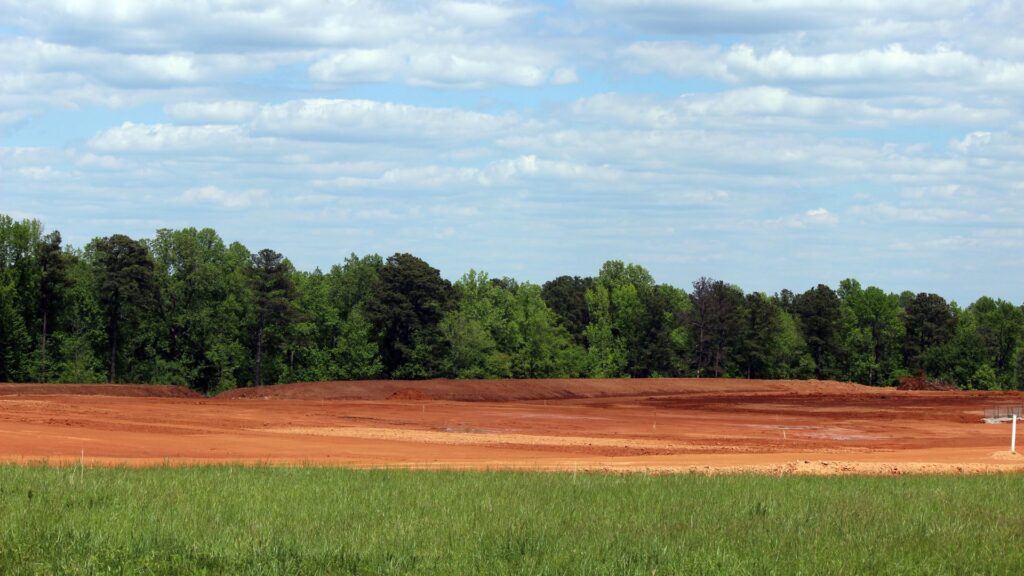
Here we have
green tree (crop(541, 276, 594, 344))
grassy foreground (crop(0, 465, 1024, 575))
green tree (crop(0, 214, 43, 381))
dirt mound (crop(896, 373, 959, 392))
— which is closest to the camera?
grassy foreground (crop(0, 465, 1024, 575))

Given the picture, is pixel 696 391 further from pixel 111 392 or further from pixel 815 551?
pixel 815 551

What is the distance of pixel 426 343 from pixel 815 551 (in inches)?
3121

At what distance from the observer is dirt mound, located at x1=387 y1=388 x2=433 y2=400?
76.2 m

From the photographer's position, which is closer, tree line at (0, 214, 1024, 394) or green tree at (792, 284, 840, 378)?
tree line at (0, 214, 1024, 394)

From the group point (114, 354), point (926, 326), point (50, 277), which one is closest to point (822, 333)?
point (926, 326)

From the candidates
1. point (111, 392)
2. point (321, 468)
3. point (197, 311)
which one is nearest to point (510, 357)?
point (197, 311)

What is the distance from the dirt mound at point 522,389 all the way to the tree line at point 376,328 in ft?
32.9

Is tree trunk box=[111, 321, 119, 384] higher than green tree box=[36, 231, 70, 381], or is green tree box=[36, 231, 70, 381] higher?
green tree box=[36, 231, 70, 381]

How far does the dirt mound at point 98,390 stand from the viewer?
226 feet

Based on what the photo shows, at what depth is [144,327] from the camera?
87.8m

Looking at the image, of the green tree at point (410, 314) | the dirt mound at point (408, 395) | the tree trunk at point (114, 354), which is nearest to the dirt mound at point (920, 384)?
the green tree at point (410, 314)

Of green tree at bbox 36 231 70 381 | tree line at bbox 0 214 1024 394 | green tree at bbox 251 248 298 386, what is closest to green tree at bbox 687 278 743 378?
tree line at bbox 0 214 1024 394

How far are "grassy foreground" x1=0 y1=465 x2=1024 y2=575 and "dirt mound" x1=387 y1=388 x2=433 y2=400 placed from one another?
51609mm

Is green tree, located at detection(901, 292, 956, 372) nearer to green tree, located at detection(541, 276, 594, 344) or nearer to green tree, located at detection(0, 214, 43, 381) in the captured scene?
green tree, located at detection(541, 276, 594, 344)
